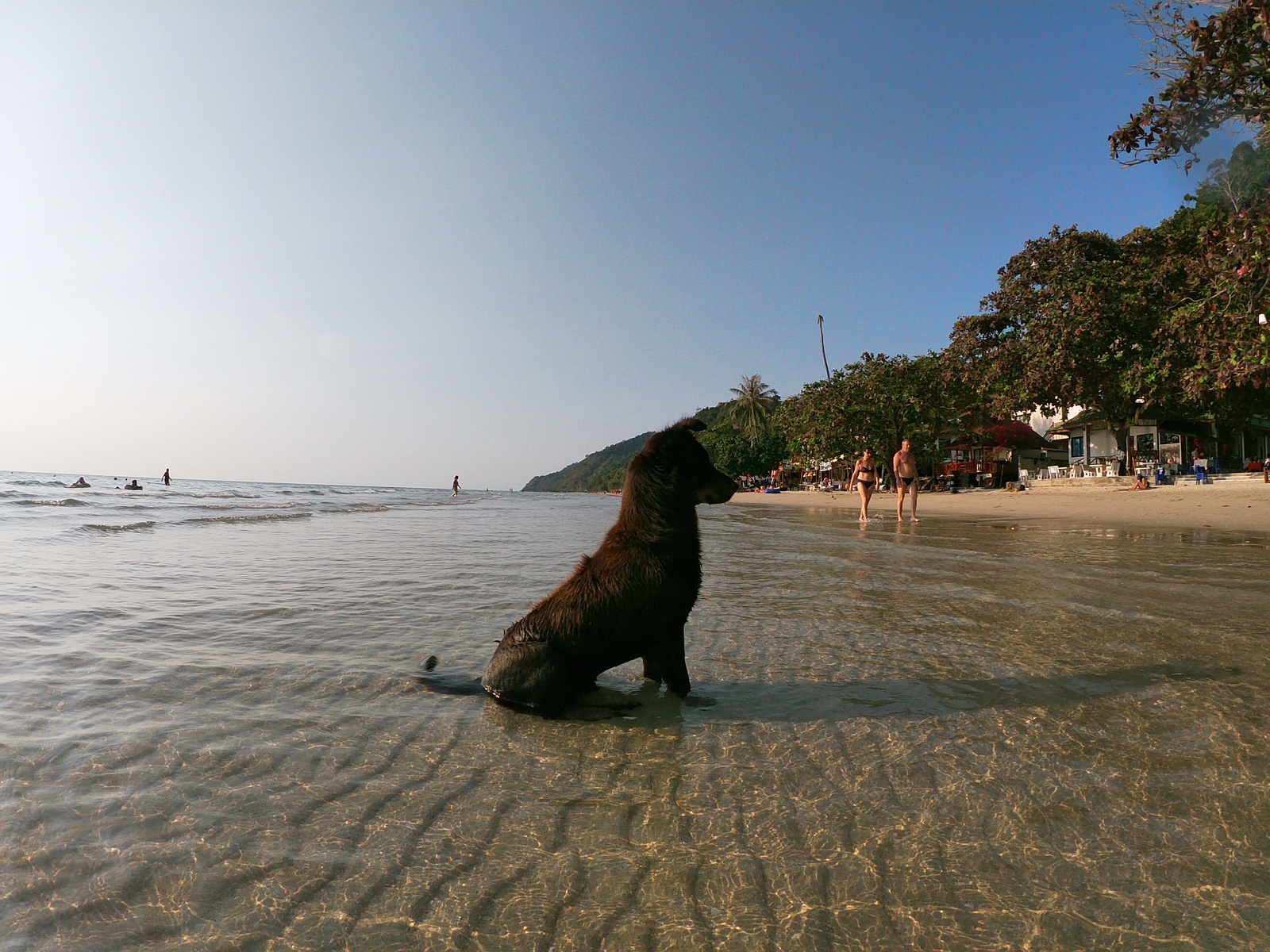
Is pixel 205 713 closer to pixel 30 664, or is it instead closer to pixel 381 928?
pixel 30 664

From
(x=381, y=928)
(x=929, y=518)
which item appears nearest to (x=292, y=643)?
(x=381, y=928)

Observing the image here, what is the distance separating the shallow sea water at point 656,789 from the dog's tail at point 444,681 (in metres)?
0.12

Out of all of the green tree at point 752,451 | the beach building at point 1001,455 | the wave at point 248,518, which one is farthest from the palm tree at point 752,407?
the wave at point 248,518

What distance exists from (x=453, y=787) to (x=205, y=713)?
5.14 feet

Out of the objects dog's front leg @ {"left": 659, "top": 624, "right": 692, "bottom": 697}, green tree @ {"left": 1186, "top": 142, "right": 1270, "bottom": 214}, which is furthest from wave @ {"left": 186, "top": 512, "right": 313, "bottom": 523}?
green tree @ {"left": 1186, "top": 142, "right": 1270, "bottom": 214}

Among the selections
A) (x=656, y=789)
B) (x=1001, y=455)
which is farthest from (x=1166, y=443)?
(x=656, y=789)

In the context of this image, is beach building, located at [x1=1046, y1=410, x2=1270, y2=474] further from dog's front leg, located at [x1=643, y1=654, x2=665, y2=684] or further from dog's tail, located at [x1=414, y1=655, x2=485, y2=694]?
dog's tail, located at [x1=414, y1=655, x2=485, y2=694]

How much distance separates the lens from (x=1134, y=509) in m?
20.6

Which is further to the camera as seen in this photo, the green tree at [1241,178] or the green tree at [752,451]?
→ the green tree at [752,451]

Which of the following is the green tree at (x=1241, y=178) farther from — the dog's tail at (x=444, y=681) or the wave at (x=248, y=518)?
the wave at (x=248, y=518)

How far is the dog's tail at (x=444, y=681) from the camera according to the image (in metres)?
3.38

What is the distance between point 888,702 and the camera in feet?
→ 10.2

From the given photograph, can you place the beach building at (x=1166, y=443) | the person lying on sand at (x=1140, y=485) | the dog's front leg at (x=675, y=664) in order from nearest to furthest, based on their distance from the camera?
the dog's front leg at (x=675, y=664)
the person lying on sand at (x=1140, y=485)
the beach building at (x=1166, y=443)

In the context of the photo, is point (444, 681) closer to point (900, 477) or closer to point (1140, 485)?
point (900, 477)
